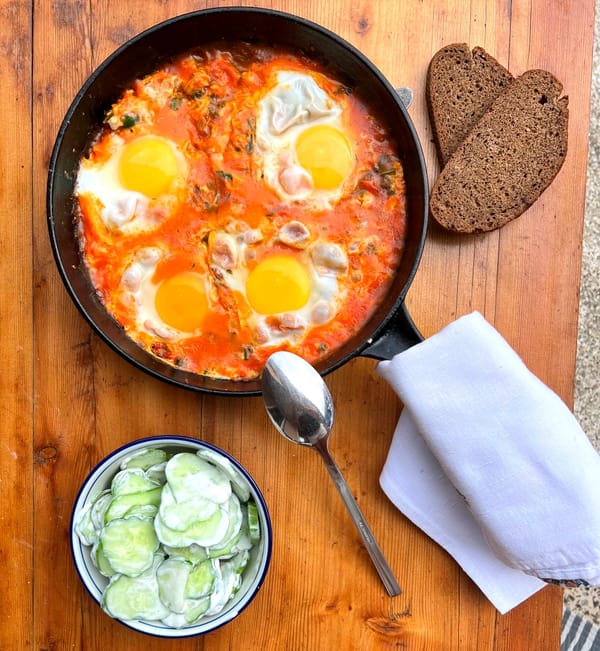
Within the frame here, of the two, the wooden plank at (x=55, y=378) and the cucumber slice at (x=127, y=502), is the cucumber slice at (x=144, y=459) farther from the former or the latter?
the wooden plank at (x=55, y=378)

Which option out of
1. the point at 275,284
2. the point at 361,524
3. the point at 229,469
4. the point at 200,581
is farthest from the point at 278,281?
the point at 200,581

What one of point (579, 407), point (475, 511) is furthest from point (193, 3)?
point (579, 407)

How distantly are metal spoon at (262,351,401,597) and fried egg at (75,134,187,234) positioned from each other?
0.64m

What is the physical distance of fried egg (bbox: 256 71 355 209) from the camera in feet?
7.20

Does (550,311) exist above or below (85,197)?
below

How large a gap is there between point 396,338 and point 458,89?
2.95 feet

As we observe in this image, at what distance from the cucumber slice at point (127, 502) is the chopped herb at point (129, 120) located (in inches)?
46.5

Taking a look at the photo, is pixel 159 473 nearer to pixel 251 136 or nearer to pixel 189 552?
pixel 189 552

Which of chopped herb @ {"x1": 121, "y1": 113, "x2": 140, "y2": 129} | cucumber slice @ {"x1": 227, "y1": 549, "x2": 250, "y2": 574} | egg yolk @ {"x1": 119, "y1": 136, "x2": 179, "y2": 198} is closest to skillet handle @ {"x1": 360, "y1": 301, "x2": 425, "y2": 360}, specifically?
cucumber slice @ {"x1": 227, "y1": 549, "x2": 250, "y2": 574}

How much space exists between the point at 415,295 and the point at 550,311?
0.49 metres

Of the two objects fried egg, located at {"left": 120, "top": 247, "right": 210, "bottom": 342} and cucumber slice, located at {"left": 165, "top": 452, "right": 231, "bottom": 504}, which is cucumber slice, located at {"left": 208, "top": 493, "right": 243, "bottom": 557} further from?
fried egg, located at {"left": 120, "top": 247, "right": 210, "bottom": 342}

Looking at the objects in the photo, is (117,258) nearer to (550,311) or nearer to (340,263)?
(340,263)

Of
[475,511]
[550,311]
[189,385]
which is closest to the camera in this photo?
[189,385]

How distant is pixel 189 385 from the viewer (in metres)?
2.00
